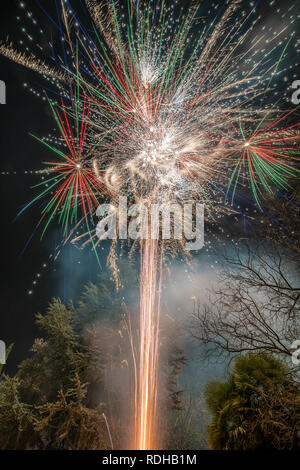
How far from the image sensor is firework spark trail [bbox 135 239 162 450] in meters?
9.64

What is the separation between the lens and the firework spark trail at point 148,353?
31.6ft

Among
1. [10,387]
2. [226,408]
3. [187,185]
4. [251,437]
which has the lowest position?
[10,387]

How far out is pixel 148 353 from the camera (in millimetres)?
12719

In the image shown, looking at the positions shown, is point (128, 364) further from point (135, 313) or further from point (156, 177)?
point (156, 177)

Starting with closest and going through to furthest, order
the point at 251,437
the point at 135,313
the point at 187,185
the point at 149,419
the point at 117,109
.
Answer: the point at 251,437, the point at 117,109, the point at 187,185, the point at 149,419, the point at 135,313

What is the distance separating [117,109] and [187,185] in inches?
134

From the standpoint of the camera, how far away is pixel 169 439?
37.1 ft

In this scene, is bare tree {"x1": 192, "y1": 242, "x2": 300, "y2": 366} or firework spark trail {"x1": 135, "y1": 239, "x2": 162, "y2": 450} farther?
firework spark trail {"x1": 135, "y1": 239, "x2": 162, "y2": 450}

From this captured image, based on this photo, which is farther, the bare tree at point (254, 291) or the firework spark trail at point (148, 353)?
the firework spark trail at point (148, 353)

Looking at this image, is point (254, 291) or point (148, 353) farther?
point (148, 353)

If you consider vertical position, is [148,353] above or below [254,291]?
below

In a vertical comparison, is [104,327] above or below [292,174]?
below

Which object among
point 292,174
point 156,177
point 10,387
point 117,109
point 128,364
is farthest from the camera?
point 128,364
